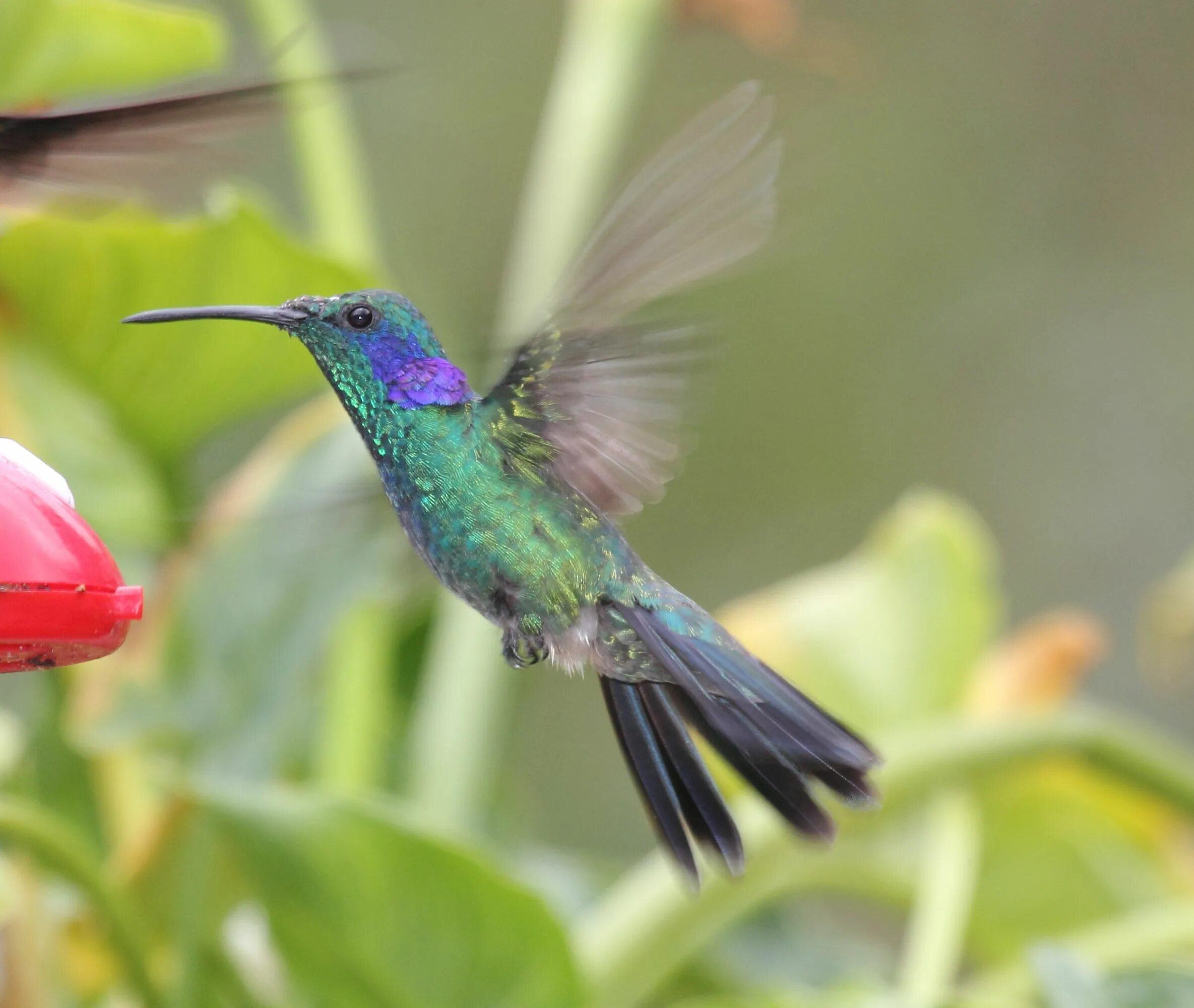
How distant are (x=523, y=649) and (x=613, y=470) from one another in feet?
0.42

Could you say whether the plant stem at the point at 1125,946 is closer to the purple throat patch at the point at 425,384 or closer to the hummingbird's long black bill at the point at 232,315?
Answer: the purple throat patch at the point at 425,384

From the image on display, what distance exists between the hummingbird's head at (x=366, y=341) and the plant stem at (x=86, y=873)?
39 centimetres

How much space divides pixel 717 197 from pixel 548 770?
11.1 feet

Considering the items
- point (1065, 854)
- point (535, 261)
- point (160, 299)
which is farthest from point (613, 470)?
point (1065, 854)

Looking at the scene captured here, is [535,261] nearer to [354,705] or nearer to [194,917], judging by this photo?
[354,705]

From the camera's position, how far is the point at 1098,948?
4.64ft

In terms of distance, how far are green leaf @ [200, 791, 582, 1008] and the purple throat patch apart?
12.7 inches

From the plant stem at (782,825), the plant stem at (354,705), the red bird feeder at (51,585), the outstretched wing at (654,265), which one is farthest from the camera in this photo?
the plant stem at (354,705)

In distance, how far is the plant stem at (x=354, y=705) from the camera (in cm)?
139

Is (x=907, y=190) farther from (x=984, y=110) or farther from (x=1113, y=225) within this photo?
(x=1113, y=225)

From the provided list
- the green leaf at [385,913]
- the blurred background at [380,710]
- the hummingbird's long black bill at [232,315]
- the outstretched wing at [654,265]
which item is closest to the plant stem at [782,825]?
the blurred background at [380,710]

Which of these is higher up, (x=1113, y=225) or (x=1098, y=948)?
(x=1113, y=225)

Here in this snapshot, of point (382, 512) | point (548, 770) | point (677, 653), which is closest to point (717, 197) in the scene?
point (677, 653)

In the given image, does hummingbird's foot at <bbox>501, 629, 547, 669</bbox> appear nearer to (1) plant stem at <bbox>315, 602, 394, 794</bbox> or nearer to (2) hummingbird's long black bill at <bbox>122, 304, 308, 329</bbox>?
(2) hummingbird's long black bill at <bbox>122, 304, 308, 329</bbox>
